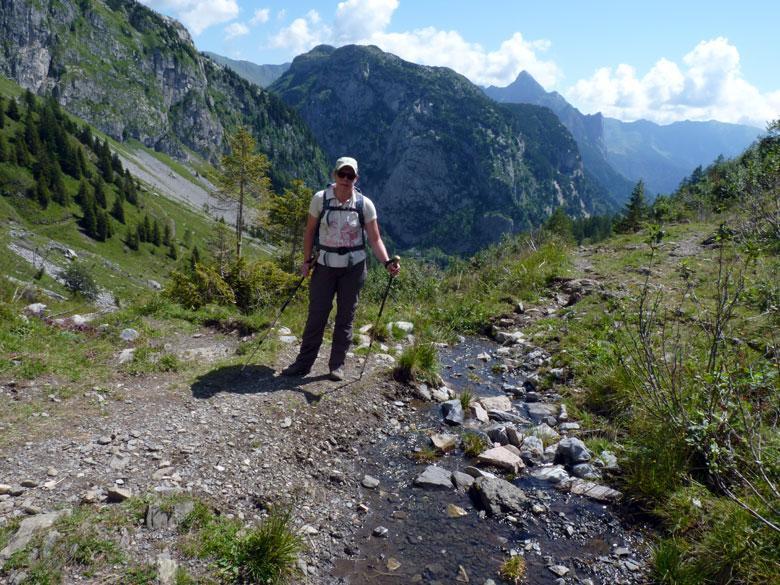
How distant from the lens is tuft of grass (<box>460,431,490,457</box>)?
6594 millimetres

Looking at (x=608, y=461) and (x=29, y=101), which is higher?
(x=29, y=101)

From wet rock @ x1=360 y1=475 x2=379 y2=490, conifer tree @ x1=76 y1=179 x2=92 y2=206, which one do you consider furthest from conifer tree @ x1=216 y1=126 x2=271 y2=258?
conifer tree @ x1=76 y1=179 x2=92 y2=206

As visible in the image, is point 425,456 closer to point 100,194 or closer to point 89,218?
point 89,218

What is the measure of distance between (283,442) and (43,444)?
2.68 metres

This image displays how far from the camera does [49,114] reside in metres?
165

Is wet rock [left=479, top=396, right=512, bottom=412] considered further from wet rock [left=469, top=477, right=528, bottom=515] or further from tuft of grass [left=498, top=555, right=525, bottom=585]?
tuft of grass [left=498, top=555, right=525, bottom=585]

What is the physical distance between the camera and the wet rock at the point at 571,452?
6.32 m

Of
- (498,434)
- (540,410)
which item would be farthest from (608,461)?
(540,410)

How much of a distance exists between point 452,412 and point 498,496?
216cm

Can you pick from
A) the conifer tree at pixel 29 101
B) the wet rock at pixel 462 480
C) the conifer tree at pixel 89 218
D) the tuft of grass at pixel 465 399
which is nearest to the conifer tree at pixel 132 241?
the conifer tree at pixel 89 218

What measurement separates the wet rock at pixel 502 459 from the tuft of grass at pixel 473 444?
6.0 inches

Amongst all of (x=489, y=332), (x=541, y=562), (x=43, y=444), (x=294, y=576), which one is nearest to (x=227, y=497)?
(x=294, y=576)

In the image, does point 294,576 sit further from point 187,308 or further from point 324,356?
point 187,308

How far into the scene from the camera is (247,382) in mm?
7617
